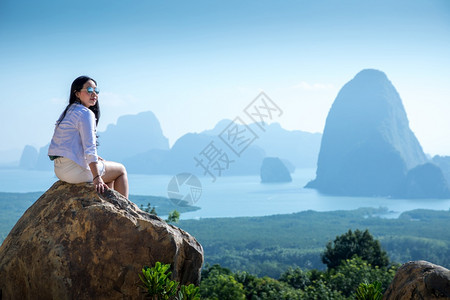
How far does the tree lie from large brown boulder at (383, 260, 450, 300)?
14.3m

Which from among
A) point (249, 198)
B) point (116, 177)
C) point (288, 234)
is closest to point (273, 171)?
point (249, 198)

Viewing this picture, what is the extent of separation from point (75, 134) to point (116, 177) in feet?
1.33

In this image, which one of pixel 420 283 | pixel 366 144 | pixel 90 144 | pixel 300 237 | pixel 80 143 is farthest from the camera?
pixel 366 144

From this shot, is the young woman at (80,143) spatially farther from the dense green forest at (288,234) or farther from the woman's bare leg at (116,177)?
the dense green forest at (288,234)

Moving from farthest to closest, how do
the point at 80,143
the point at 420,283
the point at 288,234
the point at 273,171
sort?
1. the point at 273,171
2. the point at 288,234
3. the point at 80,143
4. the point at 420,283

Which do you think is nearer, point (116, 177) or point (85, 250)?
point (85, 250)

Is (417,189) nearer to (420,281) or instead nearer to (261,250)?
(261,250)

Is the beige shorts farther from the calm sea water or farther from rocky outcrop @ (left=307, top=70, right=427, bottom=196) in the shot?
rocky outcrop @ (left=307, top=70, right=427, bottom=196)

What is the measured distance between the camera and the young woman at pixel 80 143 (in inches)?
109

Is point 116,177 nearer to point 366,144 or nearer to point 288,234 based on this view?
point 288,234

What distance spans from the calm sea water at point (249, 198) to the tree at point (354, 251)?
4475cm

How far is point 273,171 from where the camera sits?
95.9 meters

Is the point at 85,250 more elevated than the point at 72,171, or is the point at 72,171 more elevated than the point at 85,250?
the point at 72,171

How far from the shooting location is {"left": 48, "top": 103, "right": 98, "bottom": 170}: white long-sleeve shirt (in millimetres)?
2795
